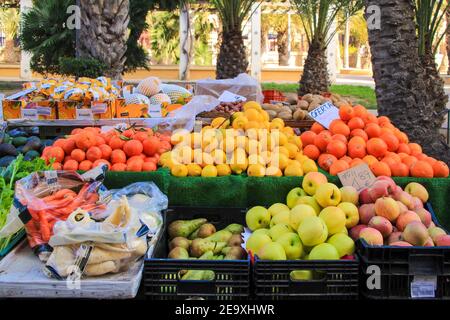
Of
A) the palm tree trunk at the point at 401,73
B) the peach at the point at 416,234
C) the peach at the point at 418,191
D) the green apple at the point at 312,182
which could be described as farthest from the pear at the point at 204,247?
the palm tree trunk at the point at 401,73

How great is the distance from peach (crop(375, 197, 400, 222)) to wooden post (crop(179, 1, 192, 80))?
17240 millimetres

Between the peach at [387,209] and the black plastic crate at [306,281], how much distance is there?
482mm

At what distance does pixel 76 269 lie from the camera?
259cm

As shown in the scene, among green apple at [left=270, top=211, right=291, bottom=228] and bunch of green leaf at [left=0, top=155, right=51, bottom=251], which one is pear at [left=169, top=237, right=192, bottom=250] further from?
bunch of green leaf at [left=0, top=155, right=51, bottom=251]

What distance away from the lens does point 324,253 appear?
275 centimetres

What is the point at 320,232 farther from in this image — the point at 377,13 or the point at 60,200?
the point at 377,13

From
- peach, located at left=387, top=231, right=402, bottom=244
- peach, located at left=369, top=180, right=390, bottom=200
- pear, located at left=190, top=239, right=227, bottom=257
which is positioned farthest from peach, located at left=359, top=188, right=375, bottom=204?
pear, located at left=190, top=239, right=227, bottom=257

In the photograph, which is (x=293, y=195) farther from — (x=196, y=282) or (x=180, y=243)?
(x=196, y=282)

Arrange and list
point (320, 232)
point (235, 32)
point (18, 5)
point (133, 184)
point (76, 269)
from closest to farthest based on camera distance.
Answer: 1. point (76, 269)
2. point (320, 232)
3. point (133, 184)
4. point (235, 32)
5. point (18, 5)

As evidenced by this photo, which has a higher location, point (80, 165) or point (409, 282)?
point (80, 165)

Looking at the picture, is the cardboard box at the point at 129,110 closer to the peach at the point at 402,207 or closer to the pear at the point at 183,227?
the pear at the point at 183,227

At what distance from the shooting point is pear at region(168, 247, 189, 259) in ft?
9.70
